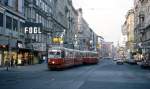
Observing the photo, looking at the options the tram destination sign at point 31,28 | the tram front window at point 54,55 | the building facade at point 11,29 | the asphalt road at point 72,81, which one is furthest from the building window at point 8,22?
the asphalt road at point 72,81

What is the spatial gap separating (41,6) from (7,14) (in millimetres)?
23690

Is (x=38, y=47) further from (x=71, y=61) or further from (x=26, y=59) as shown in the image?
(x=71, y=61)

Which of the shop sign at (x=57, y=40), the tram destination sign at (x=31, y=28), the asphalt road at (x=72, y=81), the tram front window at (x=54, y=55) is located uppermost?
the tram destination sign at (x=31, y=28)

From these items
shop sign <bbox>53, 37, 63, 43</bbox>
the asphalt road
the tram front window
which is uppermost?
shop sign <bbox>53, 37, 63, 43</bbox>

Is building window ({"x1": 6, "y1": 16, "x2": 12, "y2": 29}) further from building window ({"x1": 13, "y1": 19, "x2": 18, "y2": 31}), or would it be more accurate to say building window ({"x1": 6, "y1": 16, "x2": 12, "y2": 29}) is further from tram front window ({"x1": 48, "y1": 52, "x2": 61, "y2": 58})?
tram front window ({"x1": 48, "y1": 52, "x2": 61, "y2": 58})

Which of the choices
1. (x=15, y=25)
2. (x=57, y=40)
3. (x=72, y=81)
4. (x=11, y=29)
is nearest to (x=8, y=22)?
(x=11, y=29)

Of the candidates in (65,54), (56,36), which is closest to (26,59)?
(65,54)

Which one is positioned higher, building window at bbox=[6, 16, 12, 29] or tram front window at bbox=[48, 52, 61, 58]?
building window at bbox=[6, 16, 12, 29]

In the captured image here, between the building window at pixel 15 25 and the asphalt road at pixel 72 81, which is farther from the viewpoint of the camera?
the building window at pixel 15 25

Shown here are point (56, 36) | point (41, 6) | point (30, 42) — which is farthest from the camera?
point (56, 36)

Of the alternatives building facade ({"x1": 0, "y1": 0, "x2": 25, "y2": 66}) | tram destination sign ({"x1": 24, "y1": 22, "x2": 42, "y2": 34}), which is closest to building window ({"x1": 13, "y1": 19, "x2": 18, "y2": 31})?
building facade ({"x1": 0, "y1": 0, "x2": 25, "y2": 66})

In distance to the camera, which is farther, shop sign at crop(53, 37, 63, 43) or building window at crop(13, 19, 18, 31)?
shop sign at crop(53, 37, 63, 43)

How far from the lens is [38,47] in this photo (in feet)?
240

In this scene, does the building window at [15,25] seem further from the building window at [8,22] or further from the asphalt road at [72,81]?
the asphalt road at [72,81]
